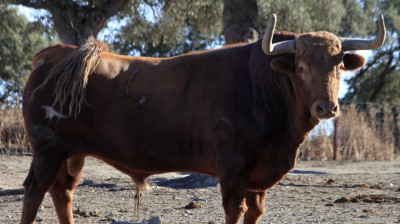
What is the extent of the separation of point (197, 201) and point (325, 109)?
4.42 metres

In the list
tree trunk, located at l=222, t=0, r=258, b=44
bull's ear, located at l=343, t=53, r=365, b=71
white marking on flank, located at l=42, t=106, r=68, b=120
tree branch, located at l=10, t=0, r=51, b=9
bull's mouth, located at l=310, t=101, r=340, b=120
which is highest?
tree branch, located at l=10, t=0, r=51, b=9

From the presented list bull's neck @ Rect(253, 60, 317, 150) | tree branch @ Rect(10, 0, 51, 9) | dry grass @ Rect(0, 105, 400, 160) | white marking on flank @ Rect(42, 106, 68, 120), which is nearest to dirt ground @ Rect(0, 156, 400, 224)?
white marking on flank @ Rect(42, 106, 68, 120)

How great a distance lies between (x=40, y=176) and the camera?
577cm

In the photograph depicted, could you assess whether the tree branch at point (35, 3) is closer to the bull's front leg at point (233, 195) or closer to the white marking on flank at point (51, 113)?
the white marking on flank at point (51, 113)

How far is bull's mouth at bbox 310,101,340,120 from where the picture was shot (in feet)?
16.5

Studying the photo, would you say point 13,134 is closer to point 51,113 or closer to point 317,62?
point 51,113

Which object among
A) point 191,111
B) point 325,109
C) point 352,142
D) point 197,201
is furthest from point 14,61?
point 325,109

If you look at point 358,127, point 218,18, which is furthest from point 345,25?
point 218,18

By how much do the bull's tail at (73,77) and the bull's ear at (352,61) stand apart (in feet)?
8.19

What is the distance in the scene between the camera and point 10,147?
613 inches

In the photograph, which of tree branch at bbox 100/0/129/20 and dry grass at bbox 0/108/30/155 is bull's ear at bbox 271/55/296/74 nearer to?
tree branch at bbox 100/0/129/20

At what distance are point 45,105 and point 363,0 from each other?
27263 millimetres

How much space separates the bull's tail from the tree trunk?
5082 mm

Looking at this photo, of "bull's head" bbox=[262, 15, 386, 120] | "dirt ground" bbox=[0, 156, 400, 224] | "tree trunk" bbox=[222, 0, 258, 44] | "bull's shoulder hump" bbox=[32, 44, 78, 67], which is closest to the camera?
"bull's head" bbox=[262, 15, 386, 120]
